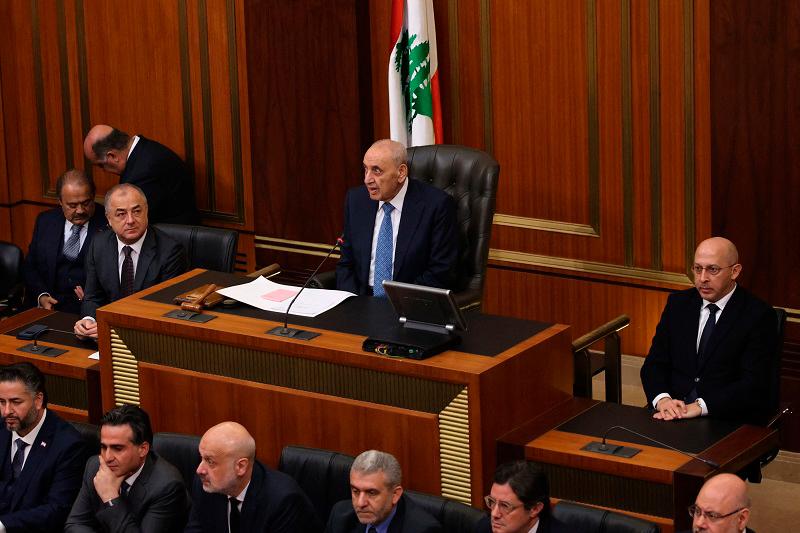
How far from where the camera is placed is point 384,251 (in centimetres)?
588

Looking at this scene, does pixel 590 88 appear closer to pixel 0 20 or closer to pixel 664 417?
pixel 664 417

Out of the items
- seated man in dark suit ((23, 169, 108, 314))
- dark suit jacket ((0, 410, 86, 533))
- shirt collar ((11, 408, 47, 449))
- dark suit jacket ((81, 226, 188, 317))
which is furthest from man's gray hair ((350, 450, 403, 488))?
seated man in dark suit ((23, 169, 108, 314))

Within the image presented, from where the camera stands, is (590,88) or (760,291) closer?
(760,291)

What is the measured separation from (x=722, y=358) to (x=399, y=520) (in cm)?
133

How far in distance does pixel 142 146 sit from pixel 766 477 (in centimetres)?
341

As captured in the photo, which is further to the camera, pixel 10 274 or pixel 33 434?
pixel 10 274

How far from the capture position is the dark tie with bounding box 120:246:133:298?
20.2 feet

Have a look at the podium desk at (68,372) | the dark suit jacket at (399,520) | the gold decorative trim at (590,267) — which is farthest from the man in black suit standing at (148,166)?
the dark suit jacket at (399,520)

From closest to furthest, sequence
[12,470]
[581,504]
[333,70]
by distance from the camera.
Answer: [581,504], [12,470], [333,70]

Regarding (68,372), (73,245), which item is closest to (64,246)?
(73,245)

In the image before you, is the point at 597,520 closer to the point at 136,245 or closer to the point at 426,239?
the point at 426,239

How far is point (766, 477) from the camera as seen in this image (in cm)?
582

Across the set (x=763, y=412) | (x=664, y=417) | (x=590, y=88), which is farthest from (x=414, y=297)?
(x=590, y=88)

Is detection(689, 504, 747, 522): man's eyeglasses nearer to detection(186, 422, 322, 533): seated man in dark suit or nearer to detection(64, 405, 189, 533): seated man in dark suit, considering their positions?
detection(186, 422, 322, 533): seated man in dark suit
